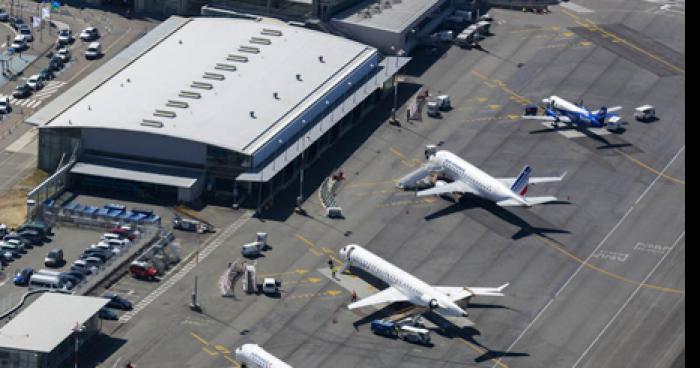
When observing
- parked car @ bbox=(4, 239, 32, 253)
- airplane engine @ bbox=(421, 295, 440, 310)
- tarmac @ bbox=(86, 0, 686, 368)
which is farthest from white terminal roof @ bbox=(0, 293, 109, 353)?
airplane engine @ bbox=(421, 295, 440, 310)

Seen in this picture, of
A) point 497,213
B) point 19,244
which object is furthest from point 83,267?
point 497,213

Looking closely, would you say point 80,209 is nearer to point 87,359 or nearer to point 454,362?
point 87,359

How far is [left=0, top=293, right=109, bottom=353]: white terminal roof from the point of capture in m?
132

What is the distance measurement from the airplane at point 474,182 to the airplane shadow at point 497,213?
257cm

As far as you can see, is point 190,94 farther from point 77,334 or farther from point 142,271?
point 77,334

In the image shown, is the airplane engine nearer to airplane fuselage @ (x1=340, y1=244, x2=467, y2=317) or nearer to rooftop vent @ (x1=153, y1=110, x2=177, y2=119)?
airplane fuselage @ (x1=340, y1=244, x2=467, y2=317)

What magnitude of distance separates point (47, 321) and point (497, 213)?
253 ft

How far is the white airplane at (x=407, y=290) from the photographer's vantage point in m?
145

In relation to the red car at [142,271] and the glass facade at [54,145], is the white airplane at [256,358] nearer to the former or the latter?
the red car at [142,271]

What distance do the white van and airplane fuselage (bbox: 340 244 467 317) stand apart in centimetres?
3919

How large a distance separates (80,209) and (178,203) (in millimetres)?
15294

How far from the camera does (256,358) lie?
436 ft

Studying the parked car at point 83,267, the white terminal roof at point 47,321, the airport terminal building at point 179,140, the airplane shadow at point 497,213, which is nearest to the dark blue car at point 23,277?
the parked car at point 83,267
